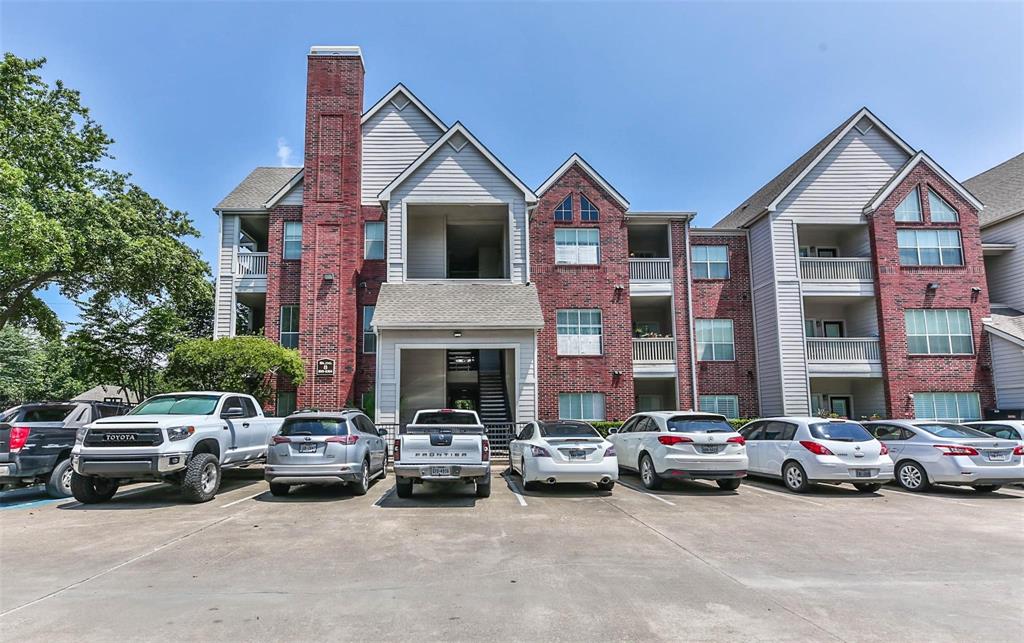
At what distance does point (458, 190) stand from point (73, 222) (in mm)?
12245

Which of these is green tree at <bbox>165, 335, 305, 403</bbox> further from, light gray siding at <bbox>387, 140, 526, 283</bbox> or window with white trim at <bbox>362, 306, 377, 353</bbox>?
light gray siding at <bbox>387, 140, 526, 283</bbox>

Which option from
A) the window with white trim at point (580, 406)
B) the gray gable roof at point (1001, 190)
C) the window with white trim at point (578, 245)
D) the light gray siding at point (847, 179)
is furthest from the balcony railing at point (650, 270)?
the gray gable roof at point (1001, 190)

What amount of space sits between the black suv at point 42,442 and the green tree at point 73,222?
6039 mm

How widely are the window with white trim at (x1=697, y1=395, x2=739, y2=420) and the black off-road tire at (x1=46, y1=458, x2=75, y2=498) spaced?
19258 mm

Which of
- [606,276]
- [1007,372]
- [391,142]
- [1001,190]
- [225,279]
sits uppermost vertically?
[391,142]

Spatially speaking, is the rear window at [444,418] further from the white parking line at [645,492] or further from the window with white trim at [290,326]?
the window with white trim at [290,326]

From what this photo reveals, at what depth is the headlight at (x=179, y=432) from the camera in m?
9.87

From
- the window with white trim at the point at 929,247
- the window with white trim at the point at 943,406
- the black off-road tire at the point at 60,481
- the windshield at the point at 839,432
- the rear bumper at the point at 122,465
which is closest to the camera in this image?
the rear bumper at the point at 122,465

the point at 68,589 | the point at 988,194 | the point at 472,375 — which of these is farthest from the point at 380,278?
the point at 988,194

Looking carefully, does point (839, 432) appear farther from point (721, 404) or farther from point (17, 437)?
point (17, 437)

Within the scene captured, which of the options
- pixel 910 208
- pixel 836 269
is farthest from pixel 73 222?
pixel 910 208

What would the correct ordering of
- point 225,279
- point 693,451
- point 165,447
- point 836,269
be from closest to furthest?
point 165,447 < point 693,451 < point 225,279 < point 836,269

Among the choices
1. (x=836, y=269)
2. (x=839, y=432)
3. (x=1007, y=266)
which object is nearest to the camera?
(x=839, y=432)

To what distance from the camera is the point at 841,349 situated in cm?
2112
